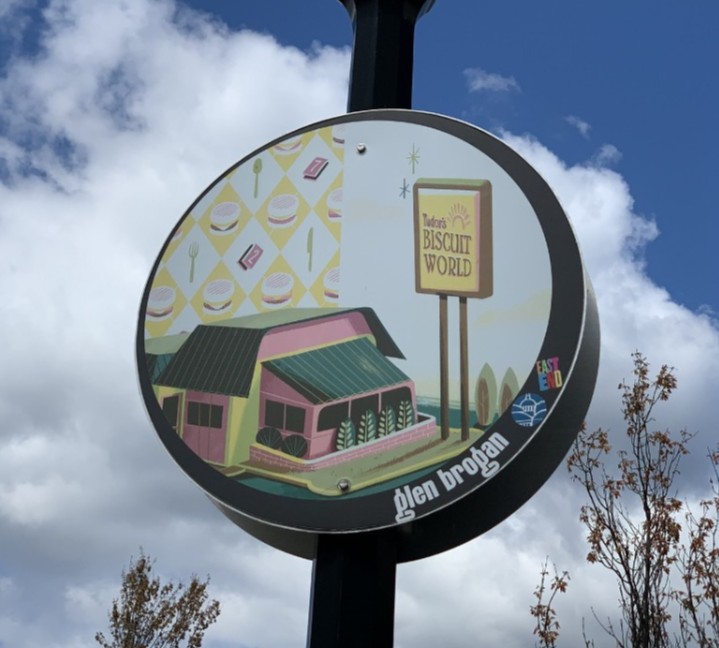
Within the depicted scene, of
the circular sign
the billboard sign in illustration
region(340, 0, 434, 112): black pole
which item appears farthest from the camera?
region(340, 0, 434, 112): black pole

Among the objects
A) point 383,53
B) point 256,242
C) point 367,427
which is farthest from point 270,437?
point 383,53

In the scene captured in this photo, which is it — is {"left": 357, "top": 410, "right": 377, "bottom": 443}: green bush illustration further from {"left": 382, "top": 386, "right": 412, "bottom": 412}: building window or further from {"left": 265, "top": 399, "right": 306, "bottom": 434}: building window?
{"left": 265, "top": 399, "right": 306, "bottom": 434}: building window

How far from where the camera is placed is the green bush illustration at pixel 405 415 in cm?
485

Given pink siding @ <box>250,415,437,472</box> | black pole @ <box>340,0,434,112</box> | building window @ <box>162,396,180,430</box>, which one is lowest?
pink siding @ <box>250,415,437,472</box>

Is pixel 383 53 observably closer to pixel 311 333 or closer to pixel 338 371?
pixel 311 333

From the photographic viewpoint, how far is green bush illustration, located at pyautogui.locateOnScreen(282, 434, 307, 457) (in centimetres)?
497

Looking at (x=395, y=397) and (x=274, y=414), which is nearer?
(x=395, y=397)

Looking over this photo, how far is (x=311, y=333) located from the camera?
531cm

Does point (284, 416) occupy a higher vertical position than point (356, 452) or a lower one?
higher

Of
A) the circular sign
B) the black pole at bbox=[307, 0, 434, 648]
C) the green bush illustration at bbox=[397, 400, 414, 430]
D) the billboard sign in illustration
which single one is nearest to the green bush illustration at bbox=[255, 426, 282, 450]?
the circular sign

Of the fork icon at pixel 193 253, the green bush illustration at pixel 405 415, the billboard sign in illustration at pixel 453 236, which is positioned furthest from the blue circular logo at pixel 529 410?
the fork icon at pixel 193 253

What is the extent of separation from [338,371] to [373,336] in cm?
25

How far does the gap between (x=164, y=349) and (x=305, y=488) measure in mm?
1305

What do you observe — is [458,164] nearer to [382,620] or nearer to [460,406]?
[460,406]
